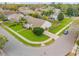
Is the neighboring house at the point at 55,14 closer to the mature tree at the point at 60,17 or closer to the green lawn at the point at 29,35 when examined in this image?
the mature tree at the point at 60,17

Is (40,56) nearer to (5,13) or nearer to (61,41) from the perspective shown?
(61,41)

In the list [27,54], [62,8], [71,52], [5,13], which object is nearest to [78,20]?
[62,8]

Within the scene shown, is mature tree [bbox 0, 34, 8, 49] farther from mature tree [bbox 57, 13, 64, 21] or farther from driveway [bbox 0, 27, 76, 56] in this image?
mature tree [bbox 57, 13, 64, 21]

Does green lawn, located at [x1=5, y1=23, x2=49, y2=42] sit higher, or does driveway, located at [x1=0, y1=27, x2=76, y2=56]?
green lawn, located at [x1=5, y1=23, x2=49, y2=42]

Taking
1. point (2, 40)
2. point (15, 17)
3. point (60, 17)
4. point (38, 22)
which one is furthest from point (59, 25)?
point (2, 40)

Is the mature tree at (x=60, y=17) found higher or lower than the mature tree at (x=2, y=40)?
higher

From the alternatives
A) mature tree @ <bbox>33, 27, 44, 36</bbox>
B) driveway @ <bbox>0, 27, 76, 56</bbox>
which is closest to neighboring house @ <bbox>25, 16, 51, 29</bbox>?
mature tree @ <bbox>33, 27, 44, 36</bbox>

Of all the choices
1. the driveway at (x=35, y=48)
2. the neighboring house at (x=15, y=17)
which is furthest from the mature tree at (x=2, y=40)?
the neighboring house at (x=15, y=17)

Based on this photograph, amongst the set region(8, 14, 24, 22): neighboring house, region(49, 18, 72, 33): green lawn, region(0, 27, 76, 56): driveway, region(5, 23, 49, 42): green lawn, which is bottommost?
region(0, 27, 76, 56): driveway
